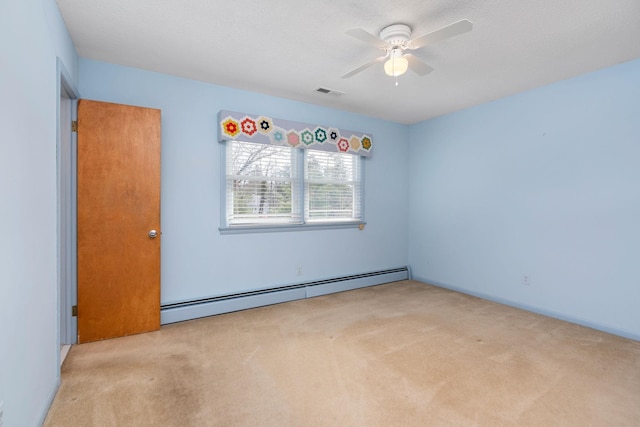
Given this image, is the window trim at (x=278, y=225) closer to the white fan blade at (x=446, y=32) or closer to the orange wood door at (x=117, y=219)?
the orange wood door at (x=117, y=219)

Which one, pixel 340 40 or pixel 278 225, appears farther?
pixel 278 225

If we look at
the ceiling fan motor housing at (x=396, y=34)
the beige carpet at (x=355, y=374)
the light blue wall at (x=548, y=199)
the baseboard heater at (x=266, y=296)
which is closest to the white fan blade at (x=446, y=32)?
the ceiling fan motor housing at (x=396, y=34)

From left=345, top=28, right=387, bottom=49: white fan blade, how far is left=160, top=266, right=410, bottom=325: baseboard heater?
2822 mm

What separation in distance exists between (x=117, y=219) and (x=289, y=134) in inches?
80.5

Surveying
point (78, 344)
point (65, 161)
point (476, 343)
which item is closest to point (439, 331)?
point (476, 343)

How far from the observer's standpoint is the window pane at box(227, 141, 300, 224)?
3516 mm

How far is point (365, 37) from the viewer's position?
2.05 meters

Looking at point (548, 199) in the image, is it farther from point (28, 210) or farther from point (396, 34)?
point (28, 210)

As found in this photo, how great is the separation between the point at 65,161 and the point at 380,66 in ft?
9.61

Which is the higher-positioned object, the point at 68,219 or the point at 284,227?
the point at 68,219

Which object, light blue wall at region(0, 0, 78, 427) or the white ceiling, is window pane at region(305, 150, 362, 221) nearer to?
the white ceiling

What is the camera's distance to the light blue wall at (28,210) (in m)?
1.30

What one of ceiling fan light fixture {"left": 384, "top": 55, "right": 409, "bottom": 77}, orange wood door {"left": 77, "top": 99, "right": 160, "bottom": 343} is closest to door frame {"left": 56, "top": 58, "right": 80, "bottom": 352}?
orange wood door {"left": 77, "top": 99, "right": 160, "bottom": 343}

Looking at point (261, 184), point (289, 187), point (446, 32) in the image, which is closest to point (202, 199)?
point (261, 184)
